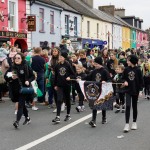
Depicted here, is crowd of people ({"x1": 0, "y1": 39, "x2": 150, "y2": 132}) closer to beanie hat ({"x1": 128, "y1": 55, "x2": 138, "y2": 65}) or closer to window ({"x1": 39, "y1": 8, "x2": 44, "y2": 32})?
beanie hat ({"x1": 128, "y1": 55, "x2": 138, "y2": 65})

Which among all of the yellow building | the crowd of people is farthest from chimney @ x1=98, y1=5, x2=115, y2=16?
the crowd of people

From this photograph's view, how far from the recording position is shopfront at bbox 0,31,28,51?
24.1 metres

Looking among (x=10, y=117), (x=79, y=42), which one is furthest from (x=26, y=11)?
(x=10, y=117)

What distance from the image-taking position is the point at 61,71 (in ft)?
34.2

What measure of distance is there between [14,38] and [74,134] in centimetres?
1723

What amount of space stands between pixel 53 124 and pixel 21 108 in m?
1.04

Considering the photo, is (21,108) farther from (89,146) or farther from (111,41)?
(111,41)

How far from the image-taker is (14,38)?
994 inches

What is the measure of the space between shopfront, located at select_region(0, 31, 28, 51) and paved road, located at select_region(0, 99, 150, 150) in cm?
1303

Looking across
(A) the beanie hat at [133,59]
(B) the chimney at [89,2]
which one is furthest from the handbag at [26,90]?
(B) the chimney at [89,2]

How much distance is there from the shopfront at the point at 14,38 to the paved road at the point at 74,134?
13034 millimetres

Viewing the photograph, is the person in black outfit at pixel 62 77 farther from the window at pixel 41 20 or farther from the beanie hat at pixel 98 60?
the window at pixel 41 20

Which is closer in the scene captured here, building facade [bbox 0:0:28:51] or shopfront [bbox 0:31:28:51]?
shopfront [bbox 0:31:28:51]

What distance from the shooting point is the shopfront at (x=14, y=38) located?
24.1m
